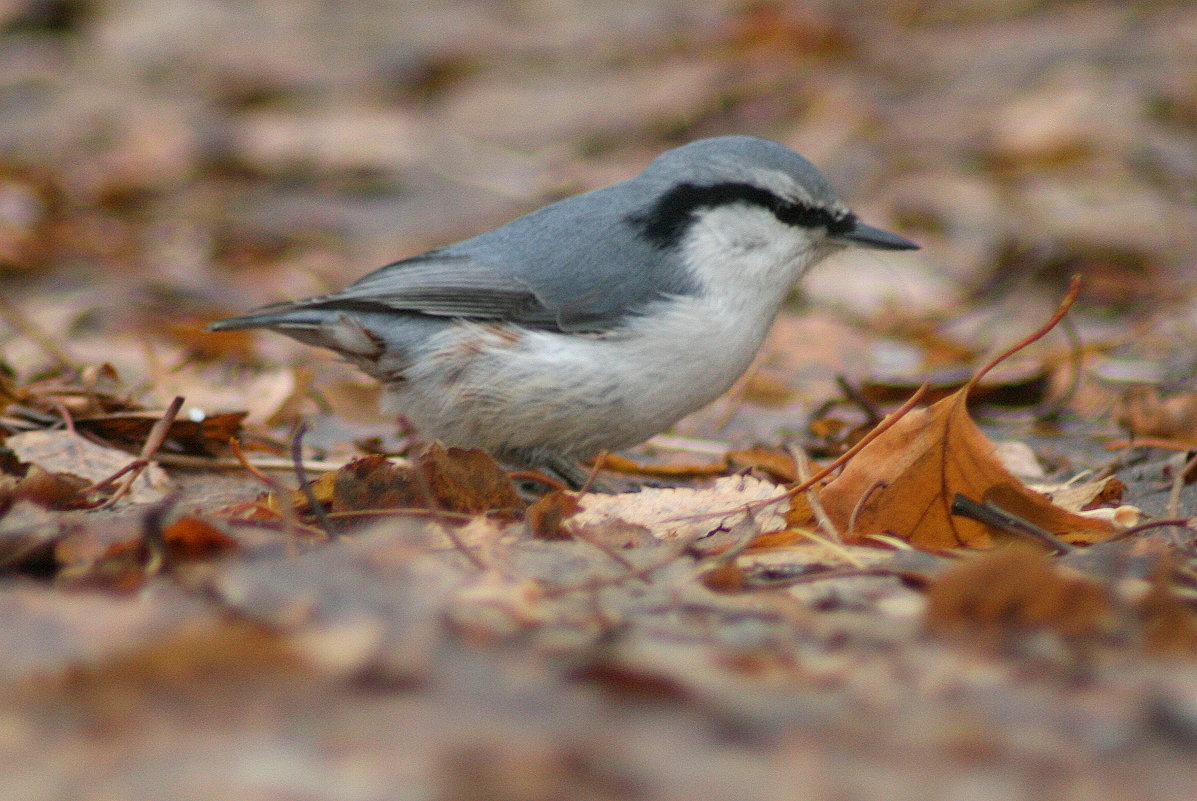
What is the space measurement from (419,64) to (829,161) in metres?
3.31

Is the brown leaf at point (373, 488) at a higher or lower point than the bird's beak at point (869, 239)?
lower

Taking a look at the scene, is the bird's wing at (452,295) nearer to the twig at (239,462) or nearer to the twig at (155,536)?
the twig at (239,462)

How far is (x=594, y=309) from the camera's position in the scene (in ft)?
10.5

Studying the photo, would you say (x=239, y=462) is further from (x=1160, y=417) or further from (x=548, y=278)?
(x=1160, y=417)

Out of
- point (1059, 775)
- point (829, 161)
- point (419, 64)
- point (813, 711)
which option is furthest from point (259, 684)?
point (419, 64)

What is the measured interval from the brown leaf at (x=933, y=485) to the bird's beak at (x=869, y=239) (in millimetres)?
1131

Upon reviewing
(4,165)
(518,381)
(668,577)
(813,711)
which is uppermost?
(813,711)

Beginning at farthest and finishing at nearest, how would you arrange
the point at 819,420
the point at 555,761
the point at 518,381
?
the point at 819,420 < the point at 518,381 < the point at 555,761

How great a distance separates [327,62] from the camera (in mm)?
8836

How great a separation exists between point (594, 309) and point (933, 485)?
3.59 ft

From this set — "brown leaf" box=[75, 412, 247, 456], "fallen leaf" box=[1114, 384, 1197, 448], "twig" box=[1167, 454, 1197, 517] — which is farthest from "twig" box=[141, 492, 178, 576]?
"fallen leaf" box=[1114, 384, 1197, 448]

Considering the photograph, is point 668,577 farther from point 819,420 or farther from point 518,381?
point 819,420

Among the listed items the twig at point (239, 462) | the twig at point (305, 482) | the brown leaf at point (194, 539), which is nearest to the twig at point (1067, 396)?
the twig at point (239, 462)

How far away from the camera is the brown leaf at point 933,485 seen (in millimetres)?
2359
